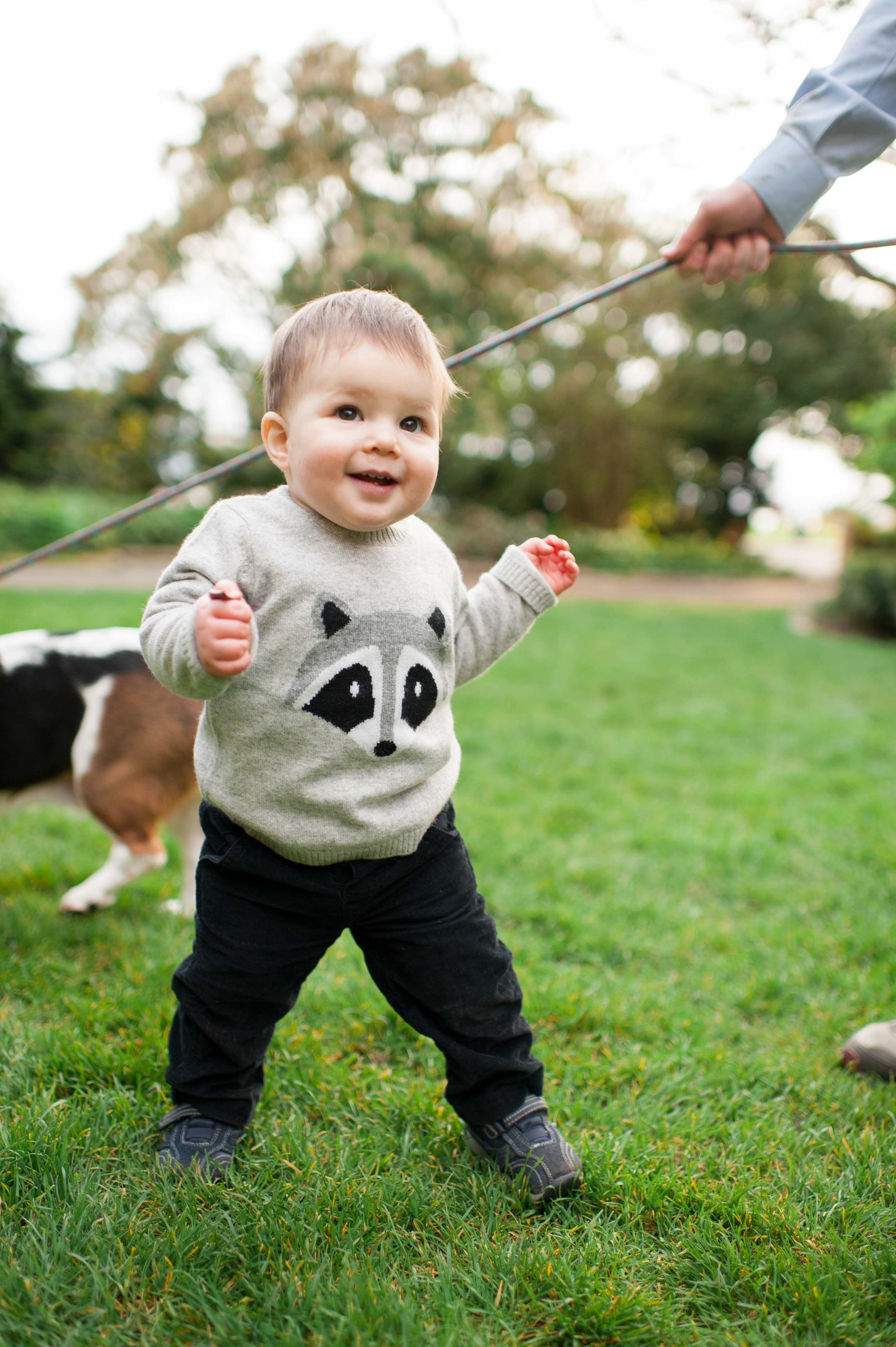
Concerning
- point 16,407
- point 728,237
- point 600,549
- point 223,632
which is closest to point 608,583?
point 600,549

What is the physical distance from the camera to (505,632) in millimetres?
1843

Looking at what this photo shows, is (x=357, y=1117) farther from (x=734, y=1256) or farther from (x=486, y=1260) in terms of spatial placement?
(x=734, y=1256)

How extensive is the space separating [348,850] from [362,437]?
71cm

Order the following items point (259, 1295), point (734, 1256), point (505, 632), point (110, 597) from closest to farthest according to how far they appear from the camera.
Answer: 1. point (259, 1295)
2. point (734, 1256)
3. point (505, 632)
4. point (110, 597)

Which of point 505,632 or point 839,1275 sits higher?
point 505,632

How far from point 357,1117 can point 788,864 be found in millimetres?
2237

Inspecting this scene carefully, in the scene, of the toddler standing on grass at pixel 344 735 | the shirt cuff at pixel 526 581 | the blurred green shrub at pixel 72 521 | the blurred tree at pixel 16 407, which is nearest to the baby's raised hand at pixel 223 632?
the toddler standing on grass at pixel 344 735

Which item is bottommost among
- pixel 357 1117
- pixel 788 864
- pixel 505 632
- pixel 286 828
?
pixel 357 1117

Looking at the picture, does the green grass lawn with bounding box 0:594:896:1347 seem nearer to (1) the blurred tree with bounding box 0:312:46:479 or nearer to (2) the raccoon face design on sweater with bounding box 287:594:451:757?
(2) the raccoon face design on sweater with bounding box 287:594:451:757

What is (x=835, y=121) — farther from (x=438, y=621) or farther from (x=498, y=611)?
(x=438, y=621)

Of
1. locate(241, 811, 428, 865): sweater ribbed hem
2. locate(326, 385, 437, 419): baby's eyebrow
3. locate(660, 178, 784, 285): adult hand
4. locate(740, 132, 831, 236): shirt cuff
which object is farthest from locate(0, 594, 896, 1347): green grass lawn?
locate(740, 132, 831, 236): shirt cuff

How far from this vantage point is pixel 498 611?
1.84 metres

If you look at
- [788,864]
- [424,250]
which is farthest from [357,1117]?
[424,250]

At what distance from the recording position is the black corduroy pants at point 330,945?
67.0 inches
